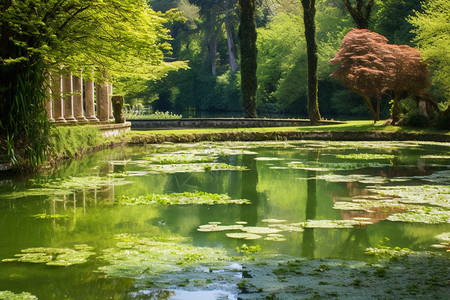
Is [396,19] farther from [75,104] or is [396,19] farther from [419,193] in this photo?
[419,193]

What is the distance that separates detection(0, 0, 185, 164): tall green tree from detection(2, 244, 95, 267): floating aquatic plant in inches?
285

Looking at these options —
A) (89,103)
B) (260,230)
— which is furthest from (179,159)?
(89,103)

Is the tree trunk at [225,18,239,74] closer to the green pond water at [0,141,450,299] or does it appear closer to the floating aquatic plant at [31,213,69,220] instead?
the green pond water at [0,141,450,299]

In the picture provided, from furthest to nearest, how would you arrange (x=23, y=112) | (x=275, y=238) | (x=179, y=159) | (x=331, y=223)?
(x=179, y=159), (x=23, y=112), (x=331, y=223), (x=275, y=238)

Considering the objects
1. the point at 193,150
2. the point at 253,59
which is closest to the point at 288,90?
the point at 253,59

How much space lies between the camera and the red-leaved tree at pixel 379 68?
92.9 feet

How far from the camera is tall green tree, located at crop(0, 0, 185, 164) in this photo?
47.5 feet

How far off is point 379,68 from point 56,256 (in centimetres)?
2355

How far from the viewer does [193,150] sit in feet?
70.4

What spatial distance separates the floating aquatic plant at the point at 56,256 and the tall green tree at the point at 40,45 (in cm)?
725

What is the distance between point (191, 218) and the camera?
9422 millimetres

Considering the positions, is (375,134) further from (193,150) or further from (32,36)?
(32,36)

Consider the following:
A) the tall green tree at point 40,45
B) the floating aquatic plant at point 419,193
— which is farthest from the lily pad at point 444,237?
the tall green tree at point 40,45

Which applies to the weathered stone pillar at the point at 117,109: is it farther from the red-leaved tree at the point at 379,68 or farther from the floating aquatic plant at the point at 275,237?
the floating aquatic plant at the point at 275,237
